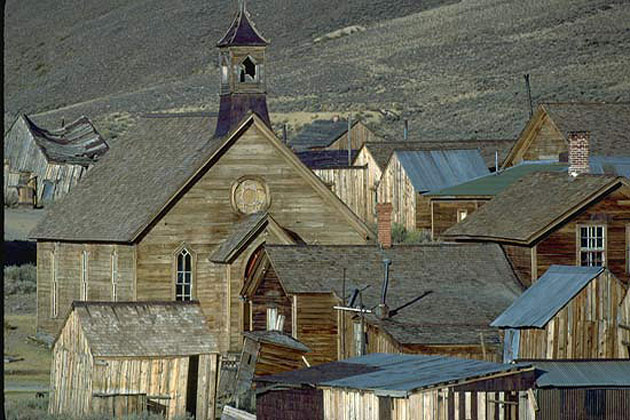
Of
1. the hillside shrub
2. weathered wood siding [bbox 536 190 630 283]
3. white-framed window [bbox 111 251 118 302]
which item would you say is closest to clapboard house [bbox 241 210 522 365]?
weathered wood siding [bbox 536 190 630 283]

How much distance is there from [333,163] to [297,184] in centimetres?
2947

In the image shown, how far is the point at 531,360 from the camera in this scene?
2922cm

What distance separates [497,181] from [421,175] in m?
9.33

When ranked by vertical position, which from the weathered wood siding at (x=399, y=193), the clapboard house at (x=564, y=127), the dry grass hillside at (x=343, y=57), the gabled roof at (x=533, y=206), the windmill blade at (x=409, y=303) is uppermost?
the dry grass hillside at (x=343, y=57)

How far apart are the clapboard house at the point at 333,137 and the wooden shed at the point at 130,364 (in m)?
47.4

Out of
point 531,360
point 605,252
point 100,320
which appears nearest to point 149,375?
point 100,320

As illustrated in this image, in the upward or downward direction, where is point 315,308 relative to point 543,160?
downward

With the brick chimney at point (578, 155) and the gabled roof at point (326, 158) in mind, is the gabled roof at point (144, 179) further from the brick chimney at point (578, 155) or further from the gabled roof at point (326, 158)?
the gabled roof at point (326, 158)

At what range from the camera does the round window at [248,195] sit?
4112 centimetres

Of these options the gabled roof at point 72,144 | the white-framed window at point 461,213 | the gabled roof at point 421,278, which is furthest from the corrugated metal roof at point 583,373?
the gabled roof at point 72,144

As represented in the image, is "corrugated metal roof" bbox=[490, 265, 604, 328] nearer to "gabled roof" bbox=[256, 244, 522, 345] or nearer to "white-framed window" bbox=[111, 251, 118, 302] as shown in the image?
"gabled roof" bbox=[256, 244, 522, 345]

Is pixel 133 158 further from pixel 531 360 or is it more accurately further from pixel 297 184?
pixel 531 360

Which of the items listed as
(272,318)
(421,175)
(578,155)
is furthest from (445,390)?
(421,175)

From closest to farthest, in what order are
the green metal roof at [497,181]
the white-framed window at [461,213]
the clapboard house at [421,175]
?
the green metal roof at [497,181] → the white-framed window at [461,213] → the clapboard house at [421,175]
